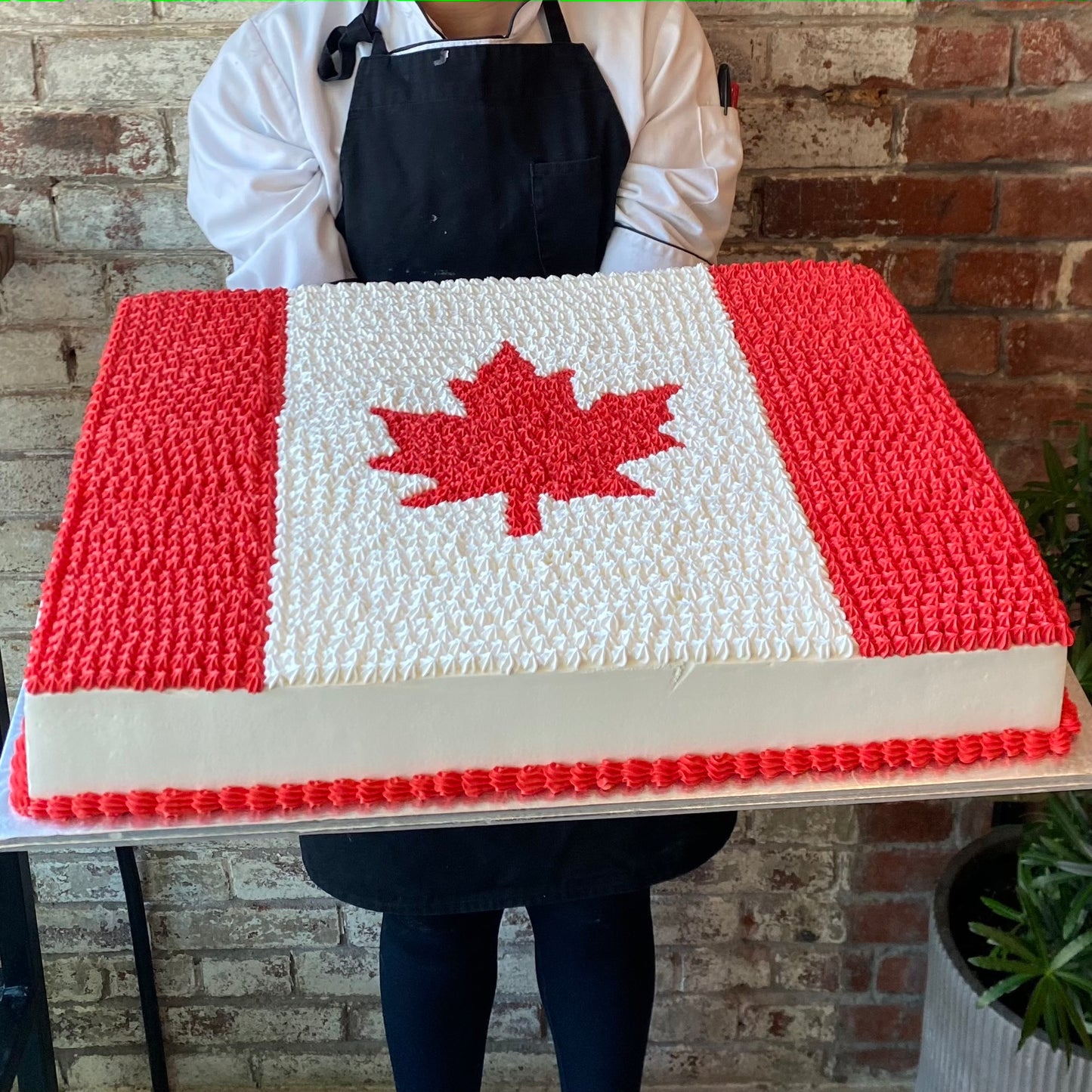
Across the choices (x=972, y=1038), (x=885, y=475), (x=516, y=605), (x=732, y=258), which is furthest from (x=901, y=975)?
(x=516, y=605)

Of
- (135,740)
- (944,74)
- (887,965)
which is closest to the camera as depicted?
(135,740)

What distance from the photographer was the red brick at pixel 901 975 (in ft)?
5.56

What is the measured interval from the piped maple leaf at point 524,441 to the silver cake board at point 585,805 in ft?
0.55

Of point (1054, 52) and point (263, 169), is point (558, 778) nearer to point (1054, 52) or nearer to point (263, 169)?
point (263, 169)

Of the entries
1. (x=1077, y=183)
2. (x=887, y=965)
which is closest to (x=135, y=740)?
(x=1077, y=183)

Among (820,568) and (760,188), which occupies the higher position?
(760,188)

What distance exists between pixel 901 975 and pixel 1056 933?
0.55 meters

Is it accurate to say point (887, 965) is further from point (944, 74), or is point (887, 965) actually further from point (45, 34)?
point (45, 34)

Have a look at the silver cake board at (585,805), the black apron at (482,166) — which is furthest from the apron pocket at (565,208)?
the silver cake board at (585,805)

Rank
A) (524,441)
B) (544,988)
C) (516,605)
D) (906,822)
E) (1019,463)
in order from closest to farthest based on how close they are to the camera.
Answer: (516,605)
(524,441)
(544,988)
(1019,463)
(906,822)

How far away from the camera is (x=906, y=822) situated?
1.61 m

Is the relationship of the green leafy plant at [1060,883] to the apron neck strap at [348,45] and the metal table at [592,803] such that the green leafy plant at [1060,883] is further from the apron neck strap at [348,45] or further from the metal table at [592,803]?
the apron neck strap at [348,45]

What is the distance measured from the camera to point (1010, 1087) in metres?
1.24

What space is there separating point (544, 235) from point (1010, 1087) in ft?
2.97
